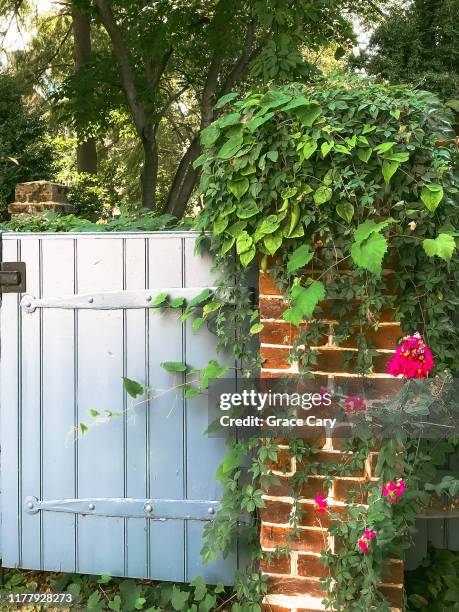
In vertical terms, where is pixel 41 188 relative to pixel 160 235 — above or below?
above

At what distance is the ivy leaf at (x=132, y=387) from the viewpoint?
2.57m

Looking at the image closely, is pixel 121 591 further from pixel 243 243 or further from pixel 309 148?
pixel 309 148

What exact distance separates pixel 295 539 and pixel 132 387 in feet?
2.67

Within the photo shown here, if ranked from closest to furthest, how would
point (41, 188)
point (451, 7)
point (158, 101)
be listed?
point (41, 188) < point (451, 7) < point (158, 101)

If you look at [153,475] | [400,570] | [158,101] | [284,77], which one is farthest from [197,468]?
[158,101]

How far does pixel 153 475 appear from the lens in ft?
8.66

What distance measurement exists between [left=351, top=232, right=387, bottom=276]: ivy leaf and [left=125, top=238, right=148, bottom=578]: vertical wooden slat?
3.05 ft

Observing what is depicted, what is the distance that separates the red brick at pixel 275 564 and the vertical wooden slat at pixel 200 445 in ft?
0.80

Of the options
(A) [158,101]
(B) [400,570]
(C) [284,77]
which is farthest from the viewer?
(A) [158,101]

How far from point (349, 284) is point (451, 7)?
733 centimetres

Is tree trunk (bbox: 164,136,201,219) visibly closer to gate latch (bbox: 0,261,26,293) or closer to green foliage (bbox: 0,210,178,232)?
green foliage (bbox: 0,210,178,232)

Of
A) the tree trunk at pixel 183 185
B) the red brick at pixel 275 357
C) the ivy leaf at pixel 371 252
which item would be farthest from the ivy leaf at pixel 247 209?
the tree trunk at pixel 183 185

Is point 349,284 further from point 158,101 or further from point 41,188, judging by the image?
point 158,101

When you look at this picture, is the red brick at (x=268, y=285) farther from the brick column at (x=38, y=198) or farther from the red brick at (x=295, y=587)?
the brick column at (x=38, y=198)
